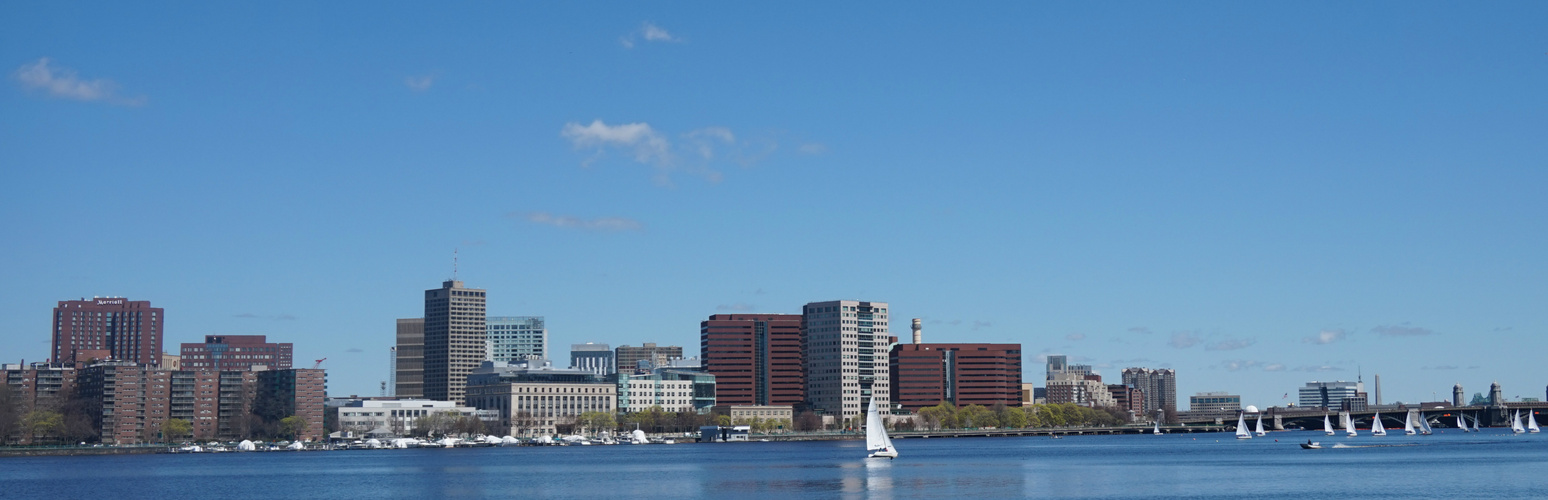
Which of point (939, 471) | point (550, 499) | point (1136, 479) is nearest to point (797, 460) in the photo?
point (939, 471)

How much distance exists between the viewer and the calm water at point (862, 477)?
119688 mm

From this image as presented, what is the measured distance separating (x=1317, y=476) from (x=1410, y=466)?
2111 cm

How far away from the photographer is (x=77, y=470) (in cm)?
18100

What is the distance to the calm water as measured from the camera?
120 m

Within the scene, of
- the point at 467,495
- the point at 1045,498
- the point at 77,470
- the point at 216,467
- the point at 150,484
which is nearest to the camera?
the point at 1045,498

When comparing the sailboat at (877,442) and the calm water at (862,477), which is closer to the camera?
the calm water at (862,477)

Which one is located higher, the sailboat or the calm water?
the sailboat

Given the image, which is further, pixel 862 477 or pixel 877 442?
pixel 877 442

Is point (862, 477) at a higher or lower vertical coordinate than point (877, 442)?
lower

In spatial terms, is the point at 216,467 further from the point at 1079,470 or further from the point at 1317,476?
the point at 1317,476

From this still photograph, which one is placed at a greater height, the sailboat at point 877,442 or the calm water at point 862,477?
the sailboat at point 877,442

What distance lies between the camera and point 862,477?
140 meters

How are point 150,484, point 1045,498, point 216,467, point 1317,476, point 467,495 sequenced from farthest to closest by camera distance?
point 216,467 → point 150,484 → point 1317,476 → point 467,495 → point 1045,498

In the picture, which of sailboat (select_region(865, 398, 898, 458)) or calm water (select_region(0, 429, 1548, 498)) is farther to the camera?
sailboat (select_region(865, 398, 898, 458))
